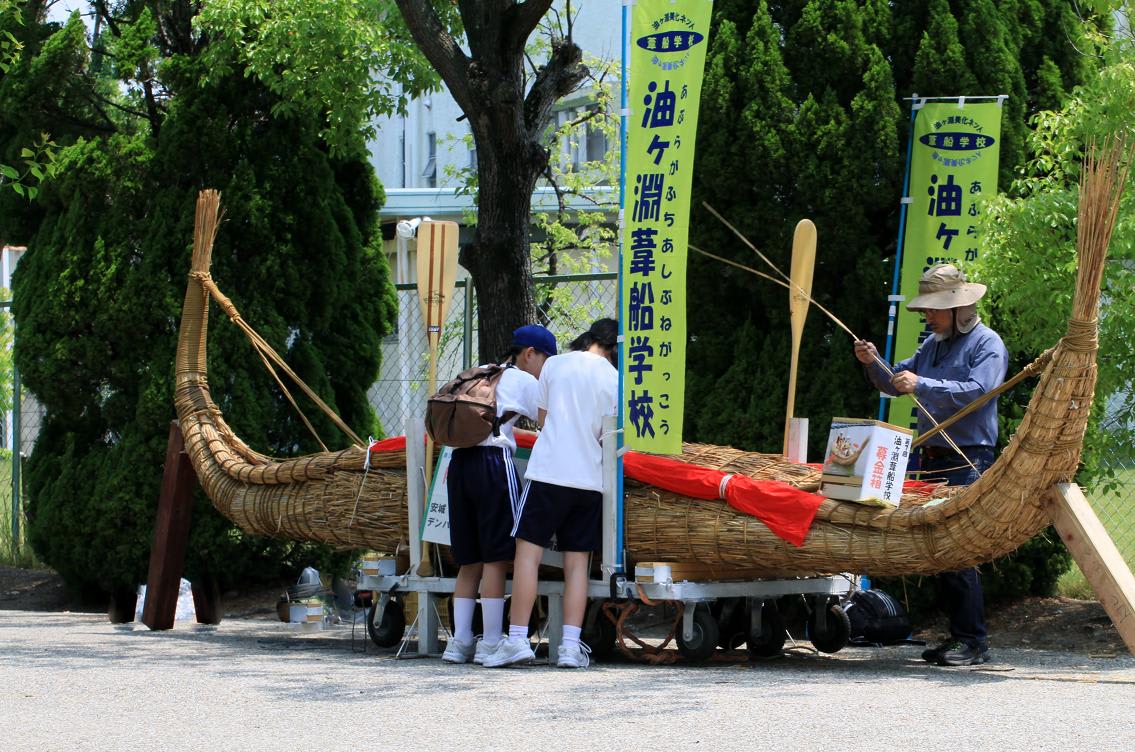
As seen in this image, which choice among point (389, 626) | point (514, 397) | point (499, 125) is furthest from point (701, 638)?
point (499, 125)

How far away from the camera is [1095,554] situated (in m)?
5.99

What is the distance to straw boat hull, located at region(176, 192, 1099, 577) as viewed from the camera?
597 centimetres

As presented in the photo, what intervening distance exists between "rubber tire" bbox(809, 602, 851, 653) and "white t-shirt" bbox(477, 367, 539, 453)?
1.73 metres

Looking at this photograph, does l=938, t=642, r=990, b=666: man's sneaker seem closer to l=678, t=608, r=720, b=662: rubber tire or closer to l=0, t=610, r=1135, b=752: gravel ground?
l=0, t=610, r=1135, b=752: gravel ground

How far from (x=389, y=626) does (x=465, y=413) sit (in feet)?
5.36

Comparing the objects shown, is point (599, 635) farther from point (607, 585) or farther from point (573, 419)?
point (573, 419)

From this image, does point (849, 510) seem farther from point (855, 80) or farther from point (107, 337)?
point (107, 337)

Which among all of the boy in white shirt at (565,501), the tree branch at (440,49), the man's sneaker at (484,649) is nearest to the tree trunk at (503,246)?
the tree branch at (440,49)

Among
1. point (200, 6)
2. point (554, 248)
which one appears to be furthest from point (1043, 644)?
point (554, 248)

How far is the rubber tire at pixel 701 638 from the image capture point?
714 cm

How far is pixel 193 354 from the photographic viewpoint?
30.5 ft

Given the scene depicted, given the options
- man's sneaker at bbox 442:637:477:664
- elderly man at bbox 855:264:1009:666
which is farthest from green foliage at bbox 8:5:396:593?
elderly man at bbox 855:264:1009:666

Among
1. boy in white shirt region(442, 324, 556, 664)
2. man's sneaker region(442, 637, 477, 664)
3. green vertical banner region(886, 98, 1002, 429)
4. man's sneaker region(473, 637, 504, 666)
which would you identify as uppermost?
green vertical banner region(886, 98, 1002, 429)

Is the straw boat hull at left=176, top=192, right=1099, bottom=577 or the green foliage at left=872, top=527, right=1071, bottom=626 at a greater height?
the straw boat hull at left=176, top=192, right=1099, bottom=577
